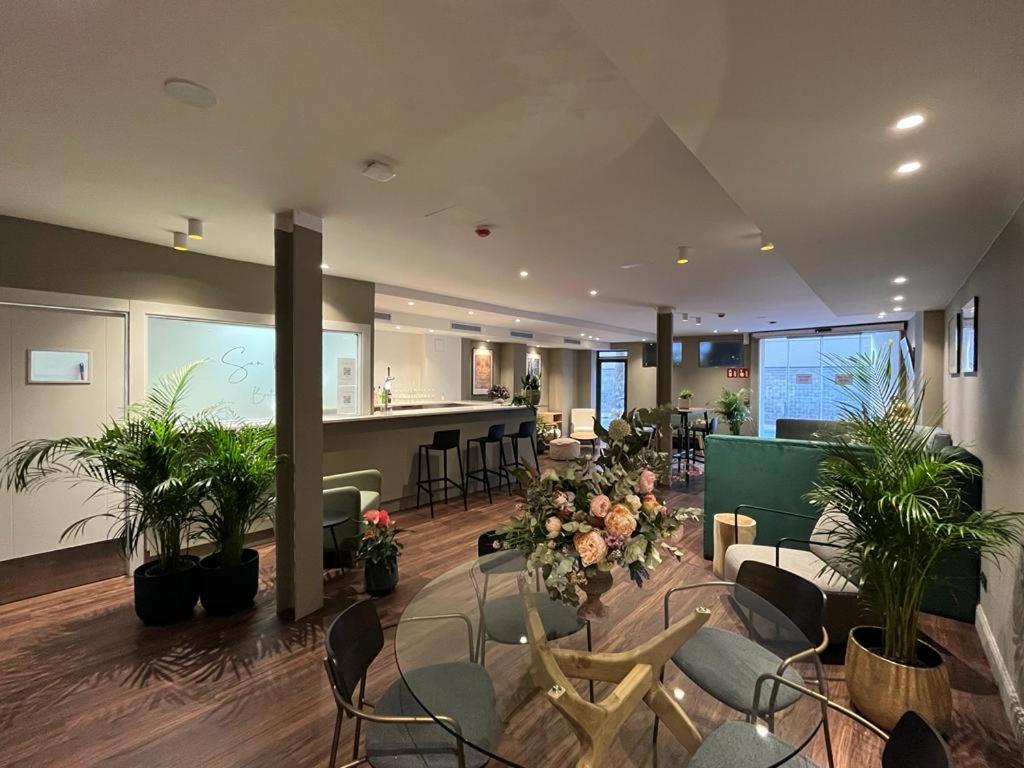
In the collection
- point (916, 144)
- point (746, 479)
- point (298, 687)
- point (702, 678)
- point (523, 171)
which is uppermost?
point (523, 171)

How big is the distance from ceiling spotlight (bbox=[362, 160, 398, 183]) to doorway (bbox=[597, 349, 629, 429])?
11.6 metres

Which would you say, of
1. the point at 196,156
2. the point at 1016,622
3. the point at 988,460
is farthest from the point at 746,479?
the point at 196,156

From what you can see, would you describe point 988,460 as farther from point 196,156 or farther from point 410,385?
point 410,385

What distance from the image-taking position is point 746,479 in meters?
3.94

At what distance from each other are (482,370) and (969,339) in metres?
8.29

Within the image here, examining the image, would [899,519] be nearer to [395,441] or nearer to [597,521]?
[597,521]

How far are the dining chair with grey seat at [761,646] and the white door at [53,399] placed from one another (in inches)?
165

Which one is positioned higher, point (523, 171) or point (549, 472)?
point (523, 171)

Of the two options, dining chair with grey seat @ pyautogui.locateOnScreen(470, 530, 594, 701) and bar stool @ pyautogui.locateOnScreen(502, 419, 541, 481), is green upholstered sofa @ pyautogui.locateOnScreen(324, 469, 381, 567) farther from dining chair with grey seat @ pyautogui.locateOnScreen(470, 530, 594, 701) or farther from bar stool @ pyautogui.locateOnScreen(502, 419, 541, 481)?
bar stool @ pyautogui.locateOnScreen(502, 419, 541, 481)

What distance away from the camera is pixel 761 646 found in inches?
75.0

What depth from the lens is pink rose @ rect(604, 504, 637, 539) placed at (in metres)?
1.56

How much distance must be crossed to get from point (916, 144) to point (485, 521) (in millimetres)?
4555

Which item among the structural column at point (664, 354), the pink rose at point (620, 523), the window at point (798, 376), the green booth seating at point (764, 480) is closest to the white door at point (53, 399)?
the pink rose at point (620, 523)

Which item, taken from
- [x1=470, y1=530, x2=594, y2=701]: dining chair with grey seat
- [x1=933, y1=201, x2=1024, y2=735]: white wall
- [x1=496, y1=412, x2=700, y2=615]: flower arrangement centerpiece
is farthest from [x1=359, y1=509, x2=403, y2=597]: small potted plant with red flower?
[x1=933, y1=201, x2=1024, y2=735]: white wall
